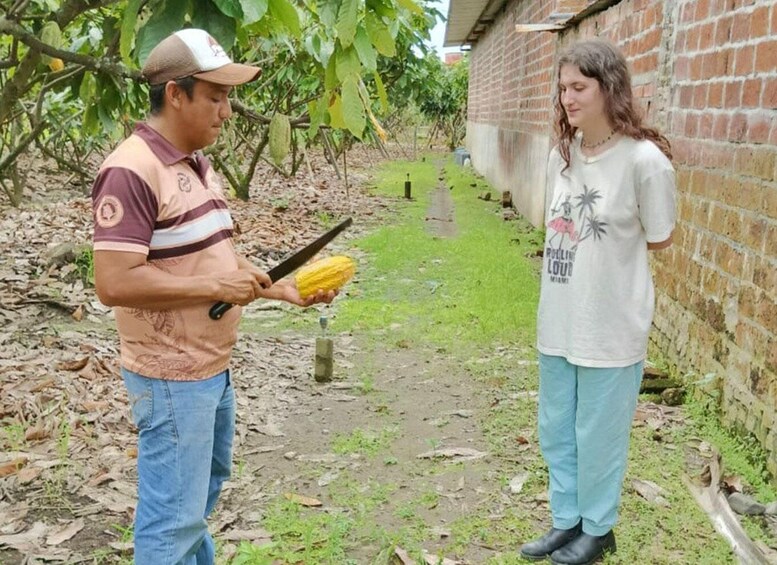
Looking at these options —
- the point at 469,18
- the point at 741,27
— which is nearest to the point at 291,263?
the point at 741,27

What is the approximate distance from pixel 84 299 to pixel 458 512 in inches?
163

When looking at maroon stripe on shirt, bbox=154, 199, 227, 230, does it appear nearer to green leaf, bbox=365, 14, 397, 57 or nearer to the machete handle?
the machete handle

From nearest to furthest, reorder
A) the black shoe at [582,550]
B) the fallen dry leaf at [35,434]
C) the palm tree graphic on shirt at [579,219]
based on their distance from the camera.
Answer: the palm tree graphic on shirt at [579,219] → the black shoe at [582,550] → the fallen dry leaf at [35,434]

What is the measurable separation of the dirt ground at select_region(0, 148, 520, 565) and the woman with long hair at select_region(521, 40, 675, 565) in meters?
0.57

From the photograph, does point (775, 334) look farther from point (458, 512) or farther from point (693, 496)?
point (458, 512)

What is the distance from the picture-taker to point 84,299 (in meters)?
6.52

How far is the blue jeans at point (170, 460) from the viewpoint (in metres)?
2.19

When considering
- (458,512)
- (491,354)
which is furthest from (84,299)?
(458,512)

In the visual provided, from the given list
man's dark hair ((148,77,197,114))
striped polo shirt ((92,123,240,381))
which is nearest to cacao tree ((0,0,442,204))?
man's dark hair ((148,77,197,114))

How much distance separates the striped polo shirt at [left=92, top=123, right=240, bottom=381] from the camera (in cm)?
202

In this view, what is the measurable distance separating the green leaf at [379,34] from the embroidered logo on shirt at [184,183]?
963 mm

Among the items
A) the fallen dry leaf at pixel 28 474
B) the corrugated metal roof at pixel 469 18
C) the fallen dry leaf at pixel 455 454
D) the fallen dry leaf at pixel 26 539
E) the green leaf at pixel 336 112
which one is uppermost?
the corrugated metal roof at pixel 469 18

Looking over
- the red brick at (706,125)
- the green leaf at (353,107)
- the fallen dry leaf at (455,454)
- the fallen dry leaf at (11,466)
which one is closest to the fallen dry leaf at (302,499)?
the fallen dry leaf at (455,454)

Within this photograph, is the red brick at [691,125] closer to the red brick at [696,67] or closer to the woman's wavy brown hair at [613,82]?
the red brick at [696,67]
